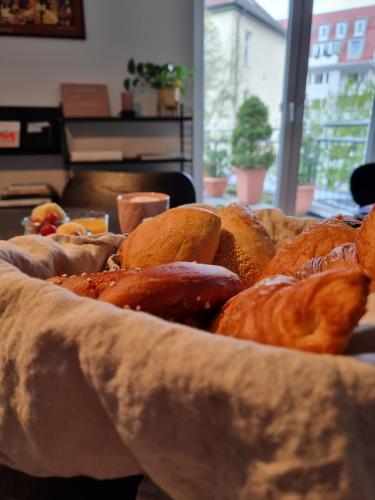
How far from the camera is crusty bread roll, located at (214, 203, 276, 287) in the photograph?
52cm

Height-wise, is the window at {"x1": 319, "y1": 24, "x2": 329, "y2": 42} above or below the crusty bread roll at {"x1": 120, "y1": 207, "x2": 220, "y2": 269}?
above

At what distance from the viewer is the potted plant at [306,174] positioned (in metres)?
2.88

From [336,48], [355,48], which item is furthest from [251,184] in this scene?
[355,48]

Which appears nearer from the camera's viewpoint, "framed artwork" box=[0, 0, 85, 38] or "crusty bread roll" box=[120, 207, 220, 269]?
"crusty bread roll" box=[120, 207, 220, 269]

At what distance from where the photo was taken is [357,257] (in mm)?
379

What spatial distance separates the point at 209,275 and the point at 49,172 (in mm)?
2408

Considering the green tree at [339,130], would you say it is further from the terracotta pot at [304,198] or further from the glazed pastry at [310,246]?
the glazed pastry at [310,246]

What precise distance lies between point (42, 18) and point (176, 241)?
2.32 meters

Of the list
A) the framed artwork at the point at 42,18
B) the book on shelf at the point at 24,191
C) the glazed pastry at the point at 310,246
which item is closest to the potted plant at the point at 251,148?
the framed artwork at the point at 42,18

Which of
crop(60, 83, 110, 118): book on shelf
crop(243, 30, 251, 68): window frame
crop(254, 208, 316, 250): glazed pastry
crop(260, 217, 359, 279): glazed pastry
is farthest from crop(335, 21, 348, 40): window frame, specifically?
crop(260, 217, 359, 279): glazed pastry

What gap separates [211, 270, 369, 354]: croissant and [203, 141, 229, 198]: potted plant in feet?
8.66

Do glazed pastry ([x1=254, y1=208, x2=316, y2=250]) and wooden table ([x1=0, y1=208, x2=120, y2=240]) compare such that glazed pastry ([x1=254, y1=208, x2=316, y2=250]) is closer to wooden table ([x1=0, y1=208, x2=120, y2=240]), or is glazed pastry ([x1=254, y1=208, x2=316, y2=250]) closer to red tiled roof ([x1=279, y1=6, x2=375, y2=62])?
wooden table ([x1=0, y1=208, x2=120, y2=240])

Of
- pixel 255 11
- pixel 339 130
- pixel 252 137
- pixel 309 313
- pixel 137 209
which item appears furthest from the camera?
pixel 339 130

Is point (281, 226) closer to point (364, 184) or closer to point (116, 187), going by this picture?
point (116, 187)
